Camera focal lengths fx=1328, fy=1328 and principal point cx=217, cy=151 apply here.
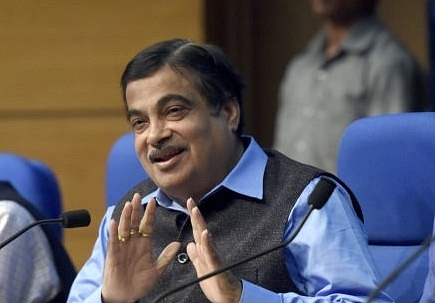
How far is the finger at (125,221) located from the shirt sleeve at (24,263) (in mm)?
428

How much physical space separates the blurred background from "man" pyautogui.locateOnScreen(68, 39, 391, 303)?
72.7 inches

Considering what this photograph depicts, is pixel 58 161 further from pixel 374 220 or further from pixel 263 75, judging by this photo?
pixel 374 220

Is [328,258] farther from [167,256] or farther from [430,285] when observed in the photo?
[167,256]

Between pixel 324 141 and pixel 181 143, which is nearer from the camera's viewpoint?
pixel 181 143

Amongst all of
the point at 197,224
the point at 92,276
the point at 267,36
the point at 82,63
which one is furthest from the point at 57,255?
the point at 267,36

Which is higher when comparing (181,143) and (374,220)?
(181,143)

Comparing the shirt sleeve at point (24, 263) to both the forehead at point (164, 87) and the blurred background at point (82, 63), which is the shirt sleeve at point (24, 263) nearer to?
the forehead at point (164, 87)

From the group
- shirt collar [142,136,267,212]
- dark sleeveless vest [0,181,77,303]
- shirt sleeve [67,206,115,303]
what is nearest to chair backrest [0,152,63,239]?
dark sleeveless vest [0,181,77,303]

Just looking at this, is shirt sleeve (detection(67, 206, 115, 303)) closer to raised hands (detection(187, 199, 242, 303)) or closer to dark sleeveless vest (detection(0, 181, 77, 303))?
dark sleeveless vest (detection(0, 181, 77, 303))

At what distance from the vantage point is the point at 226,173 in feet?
9.63

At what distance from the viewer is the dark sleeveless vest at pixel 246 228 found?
108 inches

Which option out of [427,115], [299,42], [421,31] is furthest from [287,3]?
[427,115]

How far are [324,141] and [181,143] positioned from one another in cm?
147

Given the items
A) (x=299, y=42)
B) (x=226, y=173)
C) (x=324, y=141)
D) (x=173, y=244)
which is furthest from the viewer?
(x=299, y=42)
